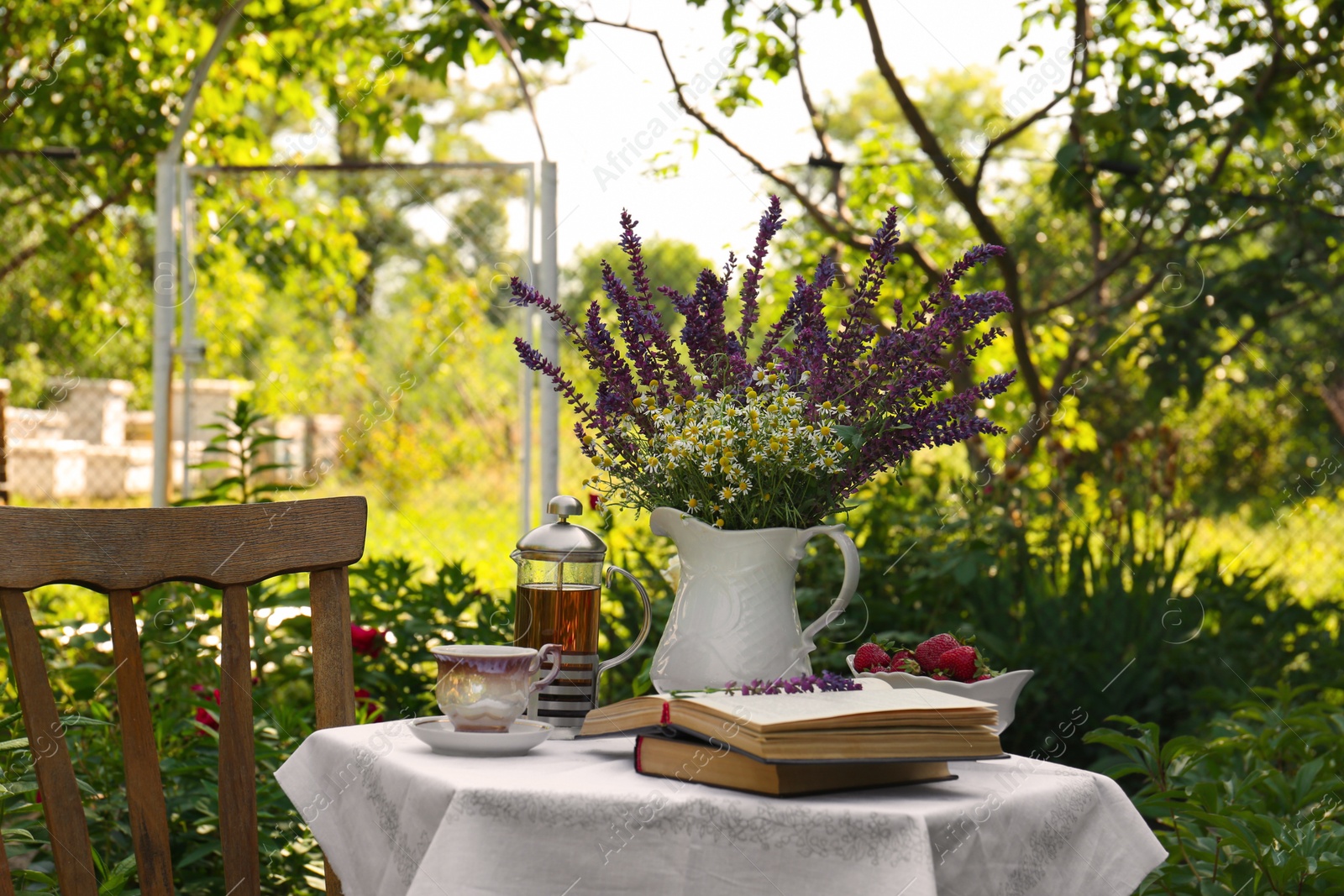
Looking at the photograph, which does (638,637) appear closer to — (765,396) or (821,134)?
(765,396)

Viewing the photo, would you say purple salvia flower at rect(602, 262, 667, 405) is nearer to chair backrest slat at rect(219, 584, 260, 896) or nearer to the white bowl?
the white bowl

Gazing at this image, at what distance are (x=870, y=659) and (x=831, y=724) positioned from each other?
41 cm

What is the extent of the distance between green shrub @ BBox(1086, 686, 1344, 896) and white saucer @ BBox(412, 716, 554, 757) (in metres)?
0.95

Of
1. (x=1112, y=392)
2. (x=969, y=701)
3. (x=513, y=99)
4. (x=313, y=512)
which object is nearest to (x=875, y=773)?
(x=969, y=701)

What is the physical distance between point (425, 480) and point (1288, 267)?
3.31m

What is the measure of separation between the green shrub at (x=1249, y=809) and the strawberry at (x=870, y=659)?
19.8 inches

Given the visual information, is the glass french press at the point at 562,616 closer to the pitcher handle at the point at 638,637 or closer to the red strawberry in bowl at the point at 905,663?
the pitcher handle at the point at 638,637

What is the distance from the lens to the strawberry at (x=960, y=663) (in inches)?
53.9

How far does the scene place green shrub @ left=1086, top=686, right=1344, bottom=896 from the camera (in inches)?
64.1

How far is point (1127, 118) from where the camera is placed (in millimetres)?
4008

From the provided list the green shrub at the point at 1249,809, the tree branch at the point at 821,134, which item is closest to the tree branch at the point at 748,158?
the tree branch at the point at 821,134

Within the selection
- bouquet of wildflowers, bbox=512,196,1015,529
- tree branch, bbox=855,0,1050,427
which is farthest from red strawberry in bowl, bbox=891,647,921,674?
tree branch, bbox=855,0,1050,427

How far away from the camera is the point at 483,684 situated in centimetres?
121

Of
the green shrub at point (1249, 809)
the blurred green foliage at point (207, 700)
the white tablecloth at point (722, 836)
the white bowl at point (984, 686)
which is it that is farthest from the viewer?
the blurred green foliage at point (207, 700)
